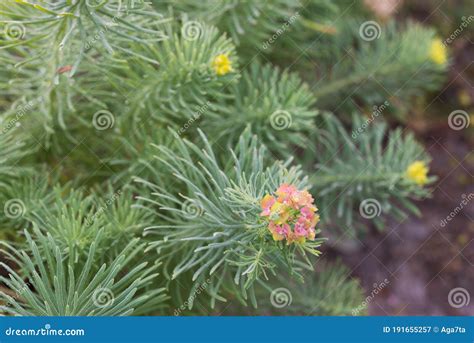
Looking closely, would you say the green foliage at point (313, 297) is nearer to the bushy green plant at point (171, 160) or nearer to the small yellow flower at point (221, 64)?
the bushy green plant at point (171, 160)

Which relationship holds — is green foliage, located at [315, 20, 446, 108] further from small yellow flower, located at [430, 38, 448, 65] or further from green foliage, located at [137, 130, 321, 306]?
green foliage, located at [137, 130, 321, 306]

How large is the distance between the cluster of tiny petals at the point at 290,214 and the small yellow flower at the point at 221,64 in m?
0.36

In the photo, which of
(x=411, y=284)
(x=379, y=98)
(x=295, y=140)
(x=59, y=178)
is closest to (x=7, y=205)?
(x=59, y=178)

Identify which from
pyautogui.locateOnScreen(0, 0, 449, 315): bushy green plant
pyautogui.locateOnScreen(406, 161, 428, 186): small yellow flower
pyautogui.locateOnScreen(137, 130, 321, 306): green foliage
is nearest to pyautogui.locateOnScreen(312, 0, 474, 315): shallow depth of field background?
pyautogui.locateOnScreen(0, 0, 449, 315): bushy green plant

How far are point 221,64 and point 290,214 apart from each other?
42 cm

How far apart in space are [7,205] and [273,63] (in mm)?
882

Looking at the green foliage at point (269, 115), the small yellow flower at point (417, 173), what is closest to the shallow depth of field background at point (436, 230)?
the small yellow flower at point (417, 173)

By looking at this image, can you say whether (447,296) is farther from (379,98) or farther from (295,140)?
(295,140)

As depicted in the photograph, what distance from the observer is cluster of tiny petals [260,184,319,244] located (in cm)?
88

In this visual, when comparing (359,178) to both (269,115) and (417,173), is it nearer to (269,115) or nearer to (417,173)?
(417,173)

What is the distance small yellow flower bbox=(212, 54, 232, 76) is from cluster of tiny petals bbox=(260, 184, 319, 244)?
0.36 m

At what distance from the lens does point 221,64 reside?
1160mm

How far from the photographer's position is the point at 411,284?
191 cm

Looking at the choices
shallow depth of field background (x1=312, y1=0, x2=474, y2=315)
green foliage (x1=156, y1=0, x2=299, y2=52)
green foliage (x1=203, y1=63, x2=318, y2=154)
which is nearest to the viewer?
green foliage (x1=203, y1=63, x2=318, y2=154)
